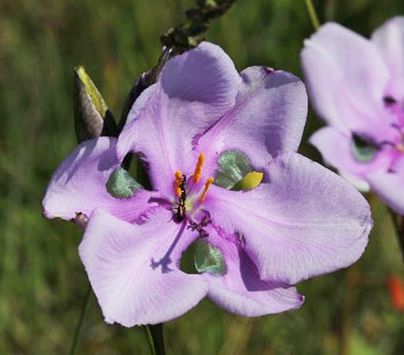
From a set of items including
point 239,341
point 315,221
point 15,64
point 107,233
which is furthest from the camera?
point 15,64

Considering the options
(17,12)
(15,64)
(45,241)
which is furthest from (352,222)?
(17,12)

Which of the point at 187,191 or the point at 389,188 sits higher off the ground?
the point at 187,191

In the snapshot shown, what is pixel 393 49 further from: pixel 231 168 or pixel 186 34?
pixel 186 34

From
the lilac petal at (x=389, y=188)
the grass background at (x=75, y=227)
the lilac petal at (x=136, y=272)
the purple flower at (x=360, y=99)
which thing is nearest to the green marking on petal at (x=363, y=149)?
the purple flower at (x=360, y=99)

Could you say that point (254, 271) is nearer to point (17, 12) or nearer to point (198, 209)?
point (198, 209)

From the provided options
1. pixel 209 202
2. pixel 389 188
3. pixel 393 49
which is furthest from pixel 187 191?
pixel 393 49

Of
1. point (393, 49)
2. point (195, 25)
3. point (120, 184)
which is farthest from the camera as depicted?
point (393, 49)
